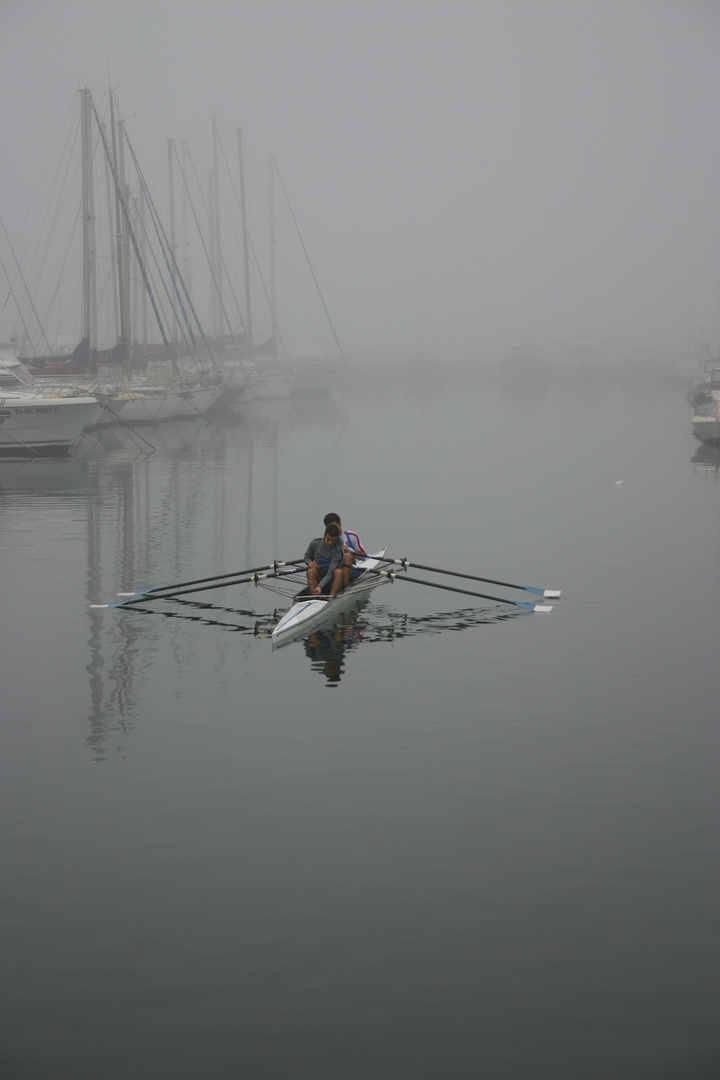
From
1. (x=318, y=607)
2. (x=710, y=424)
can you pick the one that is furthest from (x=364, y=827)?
(x=710, y=424)

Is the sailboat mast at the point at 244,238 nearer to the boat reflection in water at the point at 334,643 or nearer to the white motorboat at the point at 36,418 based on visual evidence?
the white motorboat at the point at 36,418

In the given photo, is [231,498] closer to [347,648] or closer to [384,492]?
[384,492]

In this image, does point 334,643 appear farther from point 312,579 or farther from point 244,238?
point 244,238

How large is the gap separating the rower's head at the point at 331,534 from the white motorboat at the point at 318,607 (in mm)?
946

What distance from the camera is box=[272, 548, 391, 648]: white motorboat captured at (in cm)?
1956

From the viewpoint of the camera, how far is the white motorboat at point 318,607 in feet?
64.2

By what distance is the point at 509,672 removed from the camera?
59.5ft

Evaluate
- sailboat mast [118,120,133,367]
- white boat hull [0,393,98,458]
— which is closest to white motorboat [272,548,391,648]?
white boat hull [0,393,98,458]

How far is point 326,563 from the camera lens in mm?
21875

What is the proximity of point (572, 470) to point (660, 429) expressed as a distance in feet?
90.2

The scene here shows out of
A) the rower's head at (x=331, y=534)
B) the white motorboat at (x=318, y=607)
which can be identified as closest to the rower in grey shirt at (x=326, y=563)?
the rower's head at (x=331, y=534)

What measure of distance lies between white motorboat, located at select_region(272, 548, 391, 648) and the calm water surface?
44cm

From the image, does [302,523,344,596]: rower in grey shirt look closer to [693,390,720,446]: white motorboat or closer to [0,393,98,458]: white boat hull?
[0,393,98,458]: white boat hull

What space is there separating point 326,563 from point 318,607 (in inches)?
64.2
